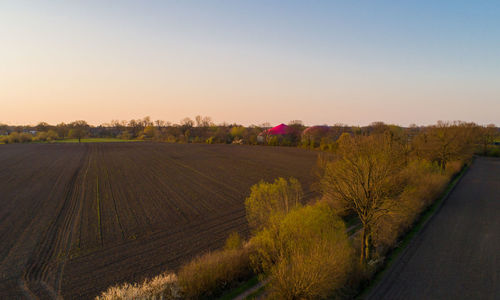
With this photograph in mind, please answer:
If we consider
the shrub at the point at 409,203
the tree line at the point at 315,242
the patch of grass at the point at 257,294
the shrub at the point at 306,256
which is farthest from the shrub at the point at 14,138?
the shrub at the point at 409,203

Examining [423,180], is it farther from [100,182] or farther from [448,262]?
[100,182]

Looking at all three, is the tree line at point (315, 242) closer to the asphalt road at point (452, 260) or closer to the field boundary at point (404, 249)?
the field boundary at point (404, 249)

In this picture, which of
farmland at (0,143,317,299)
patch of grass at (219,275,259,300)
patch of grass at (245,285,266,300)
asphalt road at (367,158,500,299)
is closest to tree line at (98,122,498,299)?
patch of grass at (219,275,259,300)

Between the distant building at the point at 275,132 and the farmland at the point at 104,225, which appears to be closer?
the farmland at the point at 104,225

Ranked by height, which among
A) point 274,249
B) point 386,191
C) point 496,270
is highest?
point 386,191

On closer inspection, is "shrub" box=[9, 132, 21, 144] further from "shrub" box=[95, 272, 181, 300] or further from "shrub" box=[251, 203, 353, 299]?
"shrub" box=[251, 203, 353, 299]

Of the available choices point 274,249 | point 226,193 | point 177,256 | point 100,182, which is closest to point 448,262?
point 274,249
